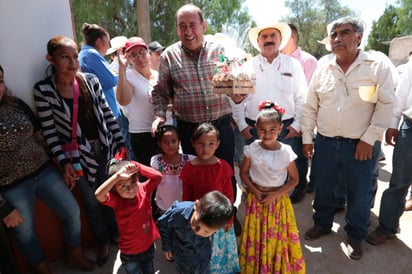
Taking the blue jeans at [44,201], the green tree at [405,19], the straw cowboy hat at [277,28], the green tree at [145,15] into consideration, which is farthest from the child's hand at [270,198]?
the green tree at [405,19]

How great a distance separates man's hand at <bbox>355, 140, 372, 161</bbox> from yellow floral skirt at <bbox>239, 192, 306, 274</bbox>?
0.80 m

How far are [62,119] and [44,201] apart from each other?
74 centimetres

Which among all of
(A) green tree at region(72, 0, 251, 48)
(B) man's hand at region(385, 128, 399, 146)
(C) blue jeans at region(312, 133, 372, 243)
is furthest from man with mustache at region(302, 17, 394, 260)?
(A) green tree at region(72, 0, 251, 48)

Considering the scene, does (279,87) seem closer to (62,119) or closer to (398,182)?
(398,182)

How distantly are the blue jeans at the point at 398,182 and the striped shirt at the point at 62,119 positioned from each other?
2.76 metres

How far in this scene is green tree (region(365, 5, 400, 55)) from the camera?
28234 mm

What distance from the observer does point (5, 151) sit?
202 cm

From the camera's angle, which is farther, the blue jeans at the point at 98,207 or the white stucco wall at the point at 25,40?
the blue jeans at the point at 98,207

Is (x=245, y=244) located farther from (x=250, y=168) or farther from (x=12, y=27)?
(x=12, y=27)

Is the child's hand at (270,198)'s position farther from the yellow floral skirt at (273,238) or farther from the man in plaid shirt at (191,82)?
the man in plaid shirt at (191,82)

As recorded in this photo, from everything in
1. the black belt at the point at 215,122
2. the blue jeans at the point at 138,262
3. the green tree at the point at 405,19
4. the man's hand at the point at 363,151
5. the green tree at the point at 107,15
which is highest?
the green tree at the point at 405,19

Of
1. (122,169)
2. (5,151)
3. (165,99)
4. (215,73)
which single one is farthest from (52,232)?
(215,73)

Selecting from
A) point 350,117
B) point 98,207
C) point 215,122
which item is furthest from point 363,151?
point 98,207

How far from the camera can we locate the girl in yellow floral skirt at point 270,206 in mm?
2236
